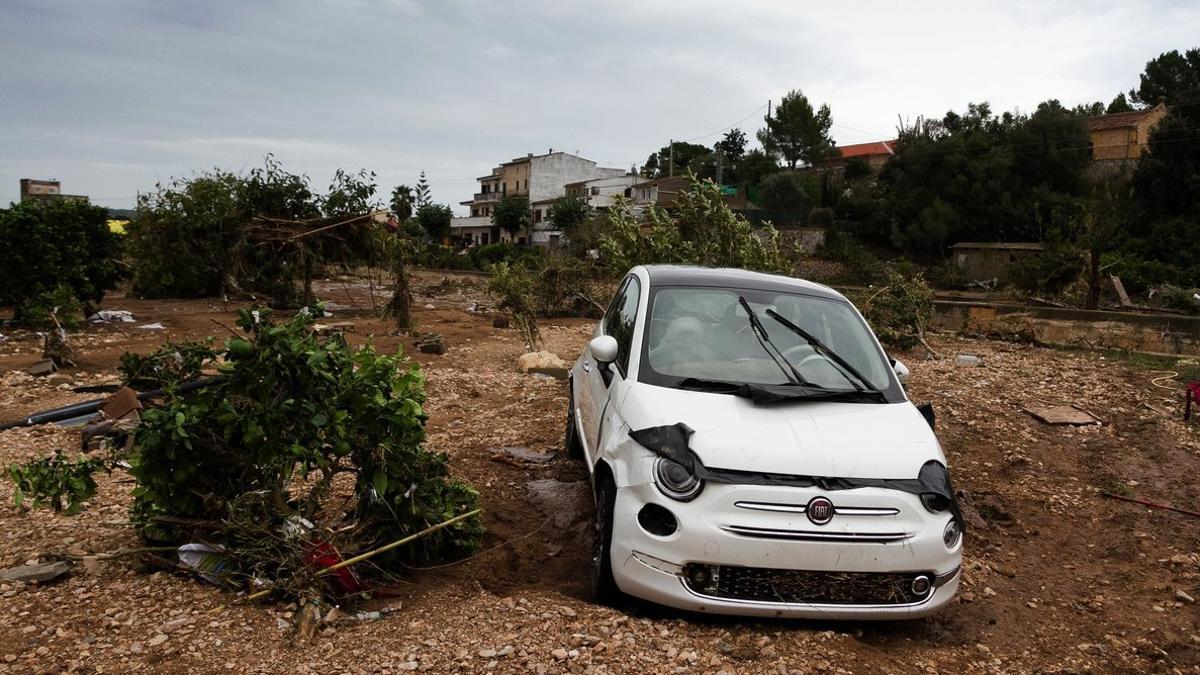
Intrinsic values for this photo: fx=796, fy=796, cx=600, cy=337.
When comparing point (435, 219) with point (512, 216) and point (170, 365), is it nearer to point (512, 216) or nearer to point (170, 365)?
point (512, 216)

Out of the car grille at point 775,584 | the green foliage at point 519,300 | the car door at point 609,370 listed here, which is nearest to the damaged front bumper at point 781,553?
the car grille at point 775,584

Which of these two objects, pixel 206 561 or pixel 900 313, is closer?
pixel 206 561

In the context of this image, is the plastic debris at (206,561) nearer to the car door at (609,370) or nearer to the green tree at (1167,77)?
the car door at (609,370)

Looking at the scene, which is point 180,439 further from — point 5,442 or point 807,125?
point 807,125

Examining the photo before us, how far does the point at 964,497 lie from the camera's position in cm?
574

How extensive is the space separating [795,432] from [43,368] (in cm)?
969

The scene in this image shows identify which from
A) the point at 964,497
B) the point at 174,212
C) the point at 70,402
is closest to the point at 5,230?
the point at 174,212

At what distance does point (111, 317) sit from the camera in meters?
15.9

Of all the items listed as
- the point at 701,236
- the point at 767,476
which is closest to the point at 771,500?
the point at 767,476

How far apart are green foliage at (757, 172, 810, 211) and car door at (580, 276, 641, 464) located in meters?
50.6

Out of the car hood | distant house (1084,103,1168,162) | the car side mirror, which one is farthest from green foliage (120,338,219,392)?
distant house (1084,103,1168,162)

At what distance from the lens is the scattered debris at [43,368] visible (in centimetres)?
956

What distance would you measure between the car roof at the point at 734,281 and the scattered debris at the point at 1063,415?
4.12 meters

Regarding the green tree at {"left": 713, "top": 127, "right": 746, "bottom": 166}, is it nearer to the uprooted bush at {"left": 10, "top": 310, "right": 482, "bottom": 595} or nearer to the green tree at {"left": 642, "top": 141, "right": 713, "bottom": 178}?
the green tree at {"left": 642, "top": 141, "right": 713, "bottom": 178}
